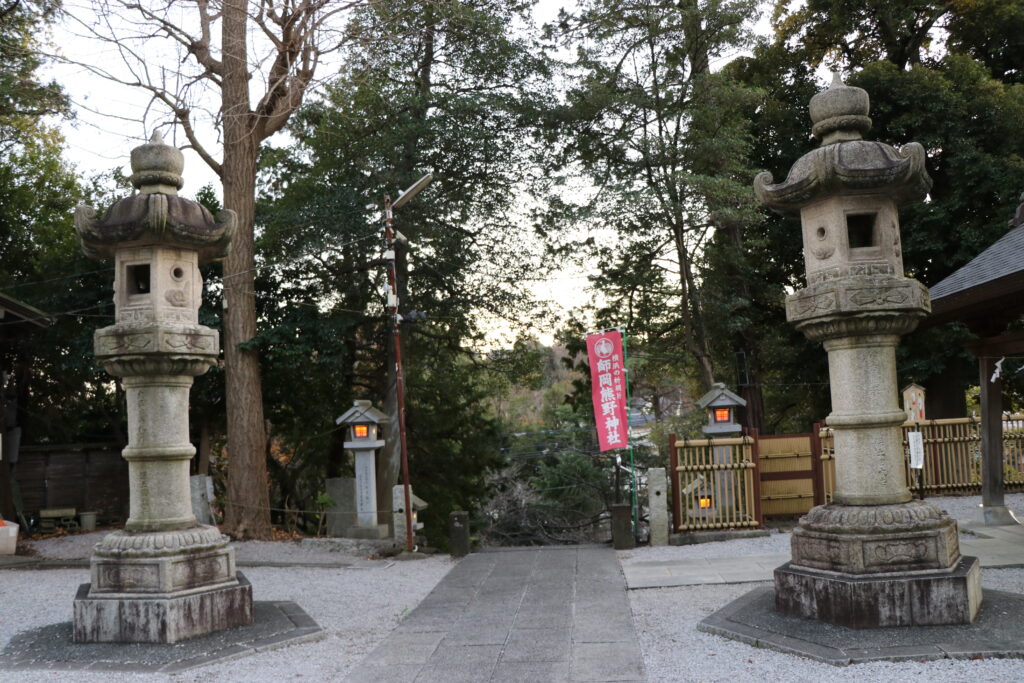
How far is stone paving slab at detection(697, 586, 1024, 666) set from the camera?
17.5ft

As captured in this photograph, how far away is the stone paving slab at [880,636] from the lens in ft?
17.5

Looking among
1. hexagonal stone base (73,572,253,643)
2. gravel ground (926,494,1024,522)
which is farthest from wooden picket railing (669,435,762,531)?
hexagonal stone base (73,572,253,643)

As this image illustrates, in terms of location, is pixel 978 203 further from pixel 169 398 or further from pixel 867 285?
pixel 169 398

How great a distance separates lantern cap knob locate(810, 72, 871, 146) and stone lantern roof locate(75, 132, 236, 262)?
5.18 metres

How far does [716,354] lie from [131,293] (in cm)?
1434

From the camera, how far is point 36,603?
908 centimetres

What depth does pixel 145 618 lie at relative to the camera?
6.60 metres

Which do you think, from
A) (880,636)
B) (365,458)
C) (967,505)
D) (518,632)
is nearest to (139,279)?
(518,632)

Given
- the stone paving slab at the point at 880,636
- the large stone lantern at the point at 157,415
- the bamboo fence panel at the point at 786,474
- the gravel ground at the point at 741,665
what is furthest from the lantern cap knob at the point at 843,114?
the bamboo fence panel at the point at 786,474

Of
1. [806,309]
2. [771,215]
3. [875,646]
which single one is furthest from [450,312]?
[875,646]

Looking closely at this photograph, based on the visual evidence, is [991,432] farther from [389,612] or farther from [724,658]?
[389,612]

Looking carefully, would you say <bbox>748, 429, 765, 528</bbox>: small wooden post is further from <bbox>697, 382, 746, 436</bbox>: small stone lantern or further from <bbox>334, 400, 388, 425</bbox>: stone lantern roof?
<bbox>334, 400, 388, 425</bbox>: stone lantern roof

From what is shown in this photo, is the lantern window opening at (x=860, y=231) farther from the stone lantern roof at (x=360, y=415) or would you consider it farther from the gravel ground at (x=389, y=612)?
the stone lantern roof at (x=360, y=415)

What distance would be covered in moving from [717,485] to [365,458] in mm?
5516
